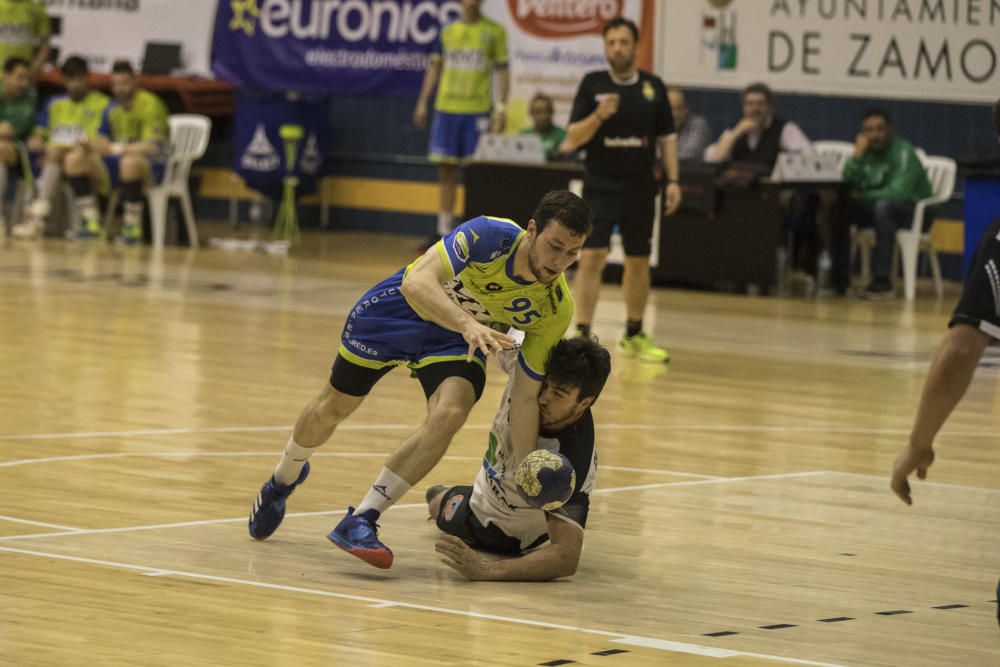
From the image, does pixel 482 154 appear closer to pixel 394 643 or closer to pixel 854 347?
pixel 854 347

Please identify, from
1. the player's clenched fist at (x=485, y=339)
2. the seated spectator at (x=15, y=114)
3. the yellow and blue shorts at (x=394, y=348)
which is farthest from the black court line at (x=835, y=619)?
the seated spectator at (x=15, y=114)

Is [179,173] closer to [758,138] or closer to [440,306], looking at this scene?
[758,138]

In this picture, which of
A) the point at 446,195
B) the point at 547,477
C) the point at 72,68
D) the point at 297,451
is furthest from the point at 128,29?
the point at 547,477

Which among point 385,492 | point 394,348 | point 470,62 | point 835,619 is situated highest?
point 470,62

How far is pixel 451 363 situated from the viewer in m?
6.43

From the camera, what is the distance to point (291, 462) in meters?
6.54

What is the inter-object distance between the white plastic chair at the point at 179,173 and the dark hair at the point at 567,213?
13292mm

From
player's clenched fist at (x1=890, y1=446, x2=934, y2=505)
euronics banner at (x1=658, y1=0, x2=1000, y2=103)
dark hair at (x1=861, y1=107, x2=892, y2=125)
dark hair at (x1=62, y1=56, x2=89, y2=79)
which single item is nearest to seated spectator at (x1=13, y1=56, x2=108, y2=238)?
Result: dark hair at (x1=62, y1=56, x2=89, y2=79)

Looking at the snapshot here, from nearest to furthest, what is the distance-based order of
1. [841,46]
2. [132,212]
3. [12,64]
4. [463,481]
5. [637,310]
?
[463,481] → [637,310] → [841,46] → [132,212] → [12,64]

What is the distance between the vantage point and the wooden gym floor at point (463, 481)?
209 inches

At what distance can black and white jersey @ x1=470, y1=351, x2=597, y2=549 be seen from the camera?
20.3 feet

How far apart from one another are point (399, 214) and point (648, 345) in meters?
9.46

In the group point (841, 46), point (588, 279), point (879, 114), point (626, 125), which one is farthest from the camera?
point (841, 46)

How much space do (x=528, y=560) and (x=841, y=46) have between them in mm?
12393
